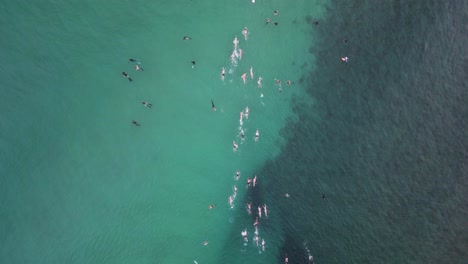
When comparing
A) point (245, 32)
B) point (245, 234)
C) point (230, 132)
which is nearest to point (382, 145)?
point (230, 132)

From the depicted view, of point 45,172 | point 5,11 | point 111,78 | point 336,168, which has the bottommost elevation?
point 45,172

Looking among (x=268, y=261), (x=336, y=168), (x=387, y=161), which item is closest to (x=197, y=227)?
(x=268, y=261)

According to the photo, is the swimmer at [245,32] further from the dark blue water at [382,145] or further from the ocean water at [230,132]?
the dark blue water at [382,145]

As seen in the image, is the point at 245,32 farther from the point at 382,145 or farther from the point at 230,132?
the point at 382,145

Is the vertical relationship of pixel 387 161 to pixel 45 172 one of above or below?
above

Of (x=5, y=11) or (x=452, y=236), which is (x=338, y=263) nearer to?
(x=452, y=236)

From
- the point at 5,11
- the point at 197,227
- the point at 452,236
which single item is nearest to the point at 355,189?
the point at 452,236

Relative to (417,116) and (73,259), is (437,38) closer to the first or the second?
(417,116)
